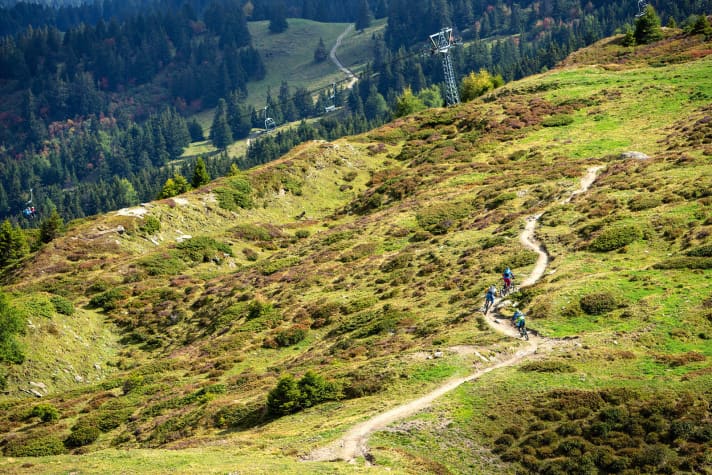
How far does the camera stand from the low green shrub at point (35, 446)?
4562cm

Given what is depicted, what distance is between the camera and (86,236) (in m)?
89.4

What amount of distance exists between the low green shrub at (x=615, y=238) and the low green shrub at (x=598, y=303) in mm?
8242

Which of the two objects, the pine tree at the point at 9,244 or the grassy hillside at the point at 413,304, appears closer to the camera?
the grassy hillside at the point at 413,304

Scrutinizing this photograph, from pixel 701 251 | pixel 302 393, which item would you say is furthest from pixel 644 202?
pixel 302 393

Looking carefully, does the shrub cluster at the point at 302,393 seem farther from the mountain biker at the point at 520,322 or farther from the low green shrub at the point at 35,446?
the low green shrub at the point at 35,446

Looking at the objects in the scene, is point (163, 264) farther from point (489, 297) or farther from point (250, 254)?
point (489, 297)

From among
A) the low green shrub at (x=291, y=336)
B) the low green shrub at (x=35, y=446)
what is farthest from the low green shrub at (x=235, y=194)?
the low green shrub at (x=35, y=446)

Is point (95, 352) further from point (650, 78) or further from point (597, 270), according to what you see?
point (650, 78)

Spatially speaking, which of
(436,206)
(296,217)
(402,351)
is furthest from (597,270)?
(296,217)

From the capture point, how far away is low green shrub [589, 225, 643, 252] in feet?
166

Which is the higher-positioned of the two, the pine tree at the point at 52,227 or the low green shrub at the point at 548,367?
the pine tree at the point at 52,227

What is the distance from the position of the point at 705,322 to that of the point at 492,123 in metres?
68.1

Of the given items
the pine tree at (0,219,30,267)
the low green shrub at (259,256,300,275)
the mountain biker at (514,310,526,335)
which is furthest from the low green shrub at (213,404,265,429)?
the pine tree at (0,219,30,267)

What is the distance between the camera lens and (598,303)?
1673 inches
